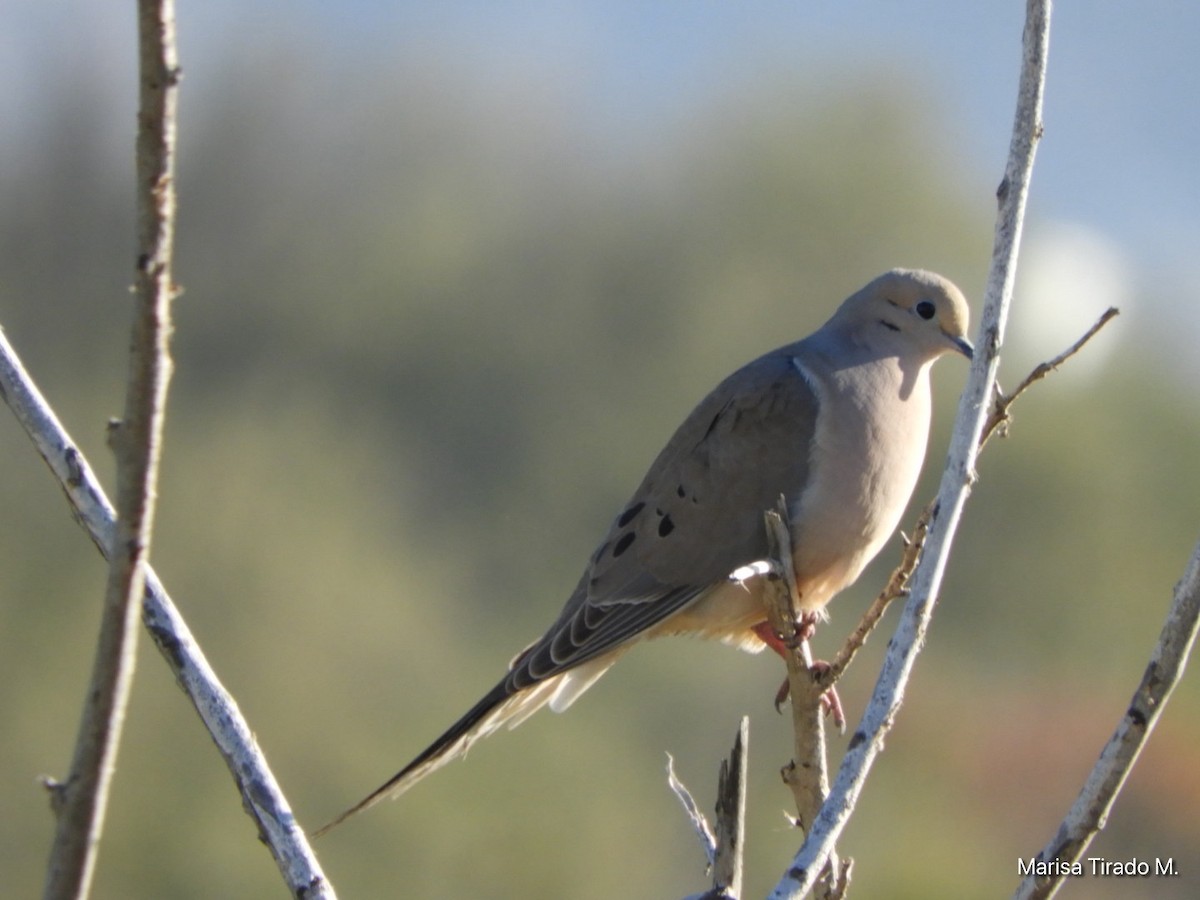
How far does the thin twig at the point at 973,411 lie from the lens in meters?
1.92

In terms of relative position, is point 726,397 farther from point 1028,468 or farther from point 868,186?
point 868,186

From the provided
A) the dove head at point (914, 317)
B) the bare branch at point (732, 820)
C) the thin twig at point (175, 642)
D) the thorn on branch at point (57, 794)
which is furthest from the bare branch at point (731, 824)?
the dove head at point (914, 317)

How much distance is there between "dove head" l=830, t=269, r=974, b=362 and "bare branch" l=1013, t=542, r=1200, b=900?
1655mm

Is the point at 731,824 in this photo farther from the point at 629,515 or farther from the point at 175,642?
the point at 629,515

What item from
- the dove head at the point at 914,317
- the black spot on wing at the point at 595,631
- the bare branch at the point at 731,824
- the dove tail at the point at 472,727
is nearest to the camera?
the bare branch at the point at 731,824

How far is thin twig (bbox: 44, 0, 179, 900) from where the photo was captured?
48.3 inches

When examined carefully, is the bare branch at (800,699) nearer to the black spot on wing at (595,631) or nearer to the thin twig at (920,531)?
the thin twig at (920,531)

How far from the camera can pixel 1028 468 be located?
21.9 meters

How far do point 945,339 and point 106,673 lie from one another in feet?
8.06

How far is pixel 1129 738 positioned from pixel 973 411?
45 cm

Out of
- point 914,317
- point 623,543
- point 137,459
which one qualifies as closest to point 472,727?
point 623,543

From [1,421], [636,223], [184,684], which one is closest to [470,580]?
[1,421]

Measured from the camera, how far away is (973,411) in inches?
81.7

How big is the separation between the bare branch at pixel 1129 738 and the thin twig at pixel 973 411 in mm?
224
